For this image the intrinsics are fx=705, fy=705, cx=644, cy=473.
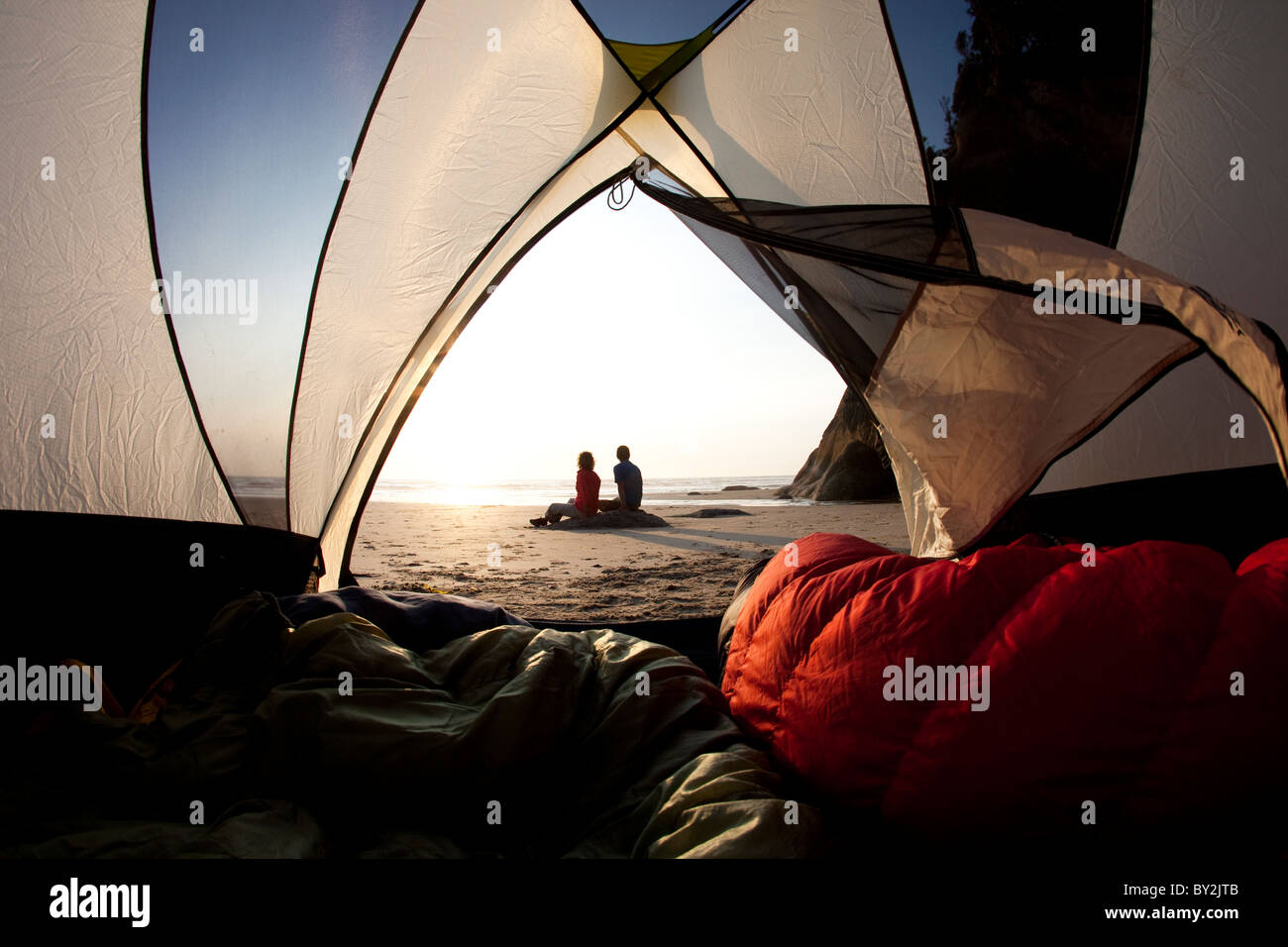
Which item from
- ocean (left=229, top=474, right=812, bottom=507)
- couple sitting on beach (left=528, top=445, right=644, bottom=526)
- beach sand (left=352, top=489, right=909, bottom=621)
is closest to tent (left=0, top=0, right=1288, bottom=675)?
beach sand (left=352, top=489, right=909, bottom=621)

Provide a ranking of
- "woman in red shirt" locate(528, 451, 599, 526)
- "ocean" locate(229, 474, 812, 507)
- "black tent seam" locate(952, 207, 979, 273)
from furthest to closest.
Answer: "ocean" locate(229, 474, 812, 507) → "woman in red shirt" locate(528, 451, 599, 526) → "black tent seam" locate(952, 207, 979, 273)

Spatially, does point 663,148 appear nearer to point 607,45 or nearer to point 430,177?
point 607,45

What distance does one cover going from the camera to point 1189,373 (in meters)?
2.64

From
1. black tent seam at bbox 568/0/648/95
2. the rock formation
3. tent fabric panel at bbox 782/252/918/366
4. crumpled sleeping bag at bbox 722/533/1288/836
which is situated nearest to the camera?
crumpled sleeping bag at bbox 722/533/1288/836

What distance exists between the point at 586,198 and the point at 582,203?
3 cm

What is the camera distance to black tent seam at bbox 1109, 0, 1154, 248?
7.81ft

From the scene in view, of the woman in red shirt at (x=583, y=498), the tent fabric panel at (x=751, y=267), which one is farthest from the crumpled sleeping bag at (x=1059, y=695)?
the woman in red shirt at (x=583, y=498)

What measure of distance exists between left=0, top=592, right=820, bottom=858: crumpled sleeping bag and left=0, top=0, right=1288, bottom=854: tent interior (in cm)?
5

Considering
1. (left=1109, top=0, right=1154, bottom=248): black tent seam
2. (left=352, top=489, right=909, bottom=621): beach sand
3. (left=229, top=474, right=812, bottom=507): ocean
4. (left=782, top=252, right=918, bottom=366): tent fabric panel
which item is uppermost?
(left=1109, top=0, right=1154, bottom=248): black tent seam

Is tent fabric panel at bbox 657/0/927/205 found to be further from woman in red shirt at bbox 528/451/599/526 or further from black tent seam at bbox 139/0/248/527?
woman in red shirt at bbox 528/451/599/526

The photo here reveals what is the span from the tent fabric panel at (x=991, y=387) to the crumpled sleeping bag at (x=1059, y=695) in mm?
1293

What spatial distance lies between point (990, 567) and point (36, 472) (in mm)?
2241

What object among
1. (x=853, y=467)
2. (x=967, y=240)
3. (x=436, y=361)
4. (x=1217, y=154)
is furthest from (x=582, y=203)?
(x=853, y=467)
